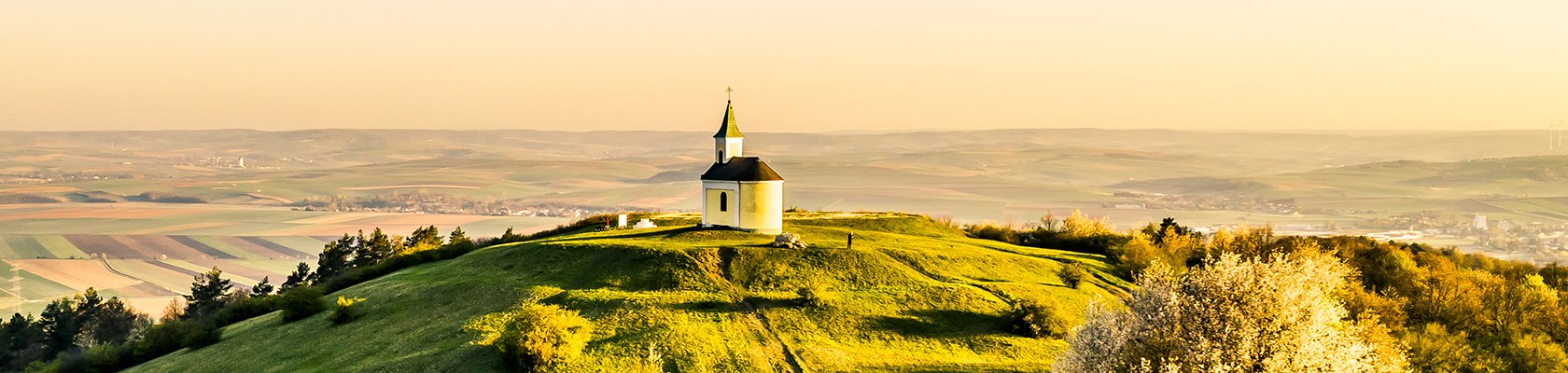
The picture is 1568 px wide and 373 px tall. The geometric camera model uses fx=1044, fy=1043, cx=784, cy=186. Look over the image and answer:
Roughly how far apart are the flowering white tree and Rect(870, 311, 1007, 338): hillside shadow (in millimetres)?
16336

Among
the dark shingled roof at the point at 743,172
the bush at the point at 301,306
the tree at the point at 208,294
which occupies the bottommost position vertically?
the tree at the point at 208,294

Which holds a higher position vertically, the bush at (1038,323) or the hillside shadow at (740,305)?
the hillside shadow at (740,305)

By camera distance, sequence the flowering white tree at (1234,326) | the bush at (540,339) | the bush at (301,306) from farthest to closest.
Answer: the bush at (301,306), the bush at (540,339), the flowering white tree at (1234,326)

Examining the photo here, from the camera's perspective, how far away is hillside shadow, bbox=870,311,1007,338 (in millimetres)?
53031

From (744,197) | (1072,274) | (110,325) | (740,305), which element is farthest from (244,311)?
(1072,274)

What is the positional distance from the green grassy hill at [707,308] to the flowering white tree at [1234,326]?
12.5 meters

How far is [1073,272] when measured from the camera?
2694 inches

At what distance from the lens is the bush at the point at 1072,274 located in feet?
219

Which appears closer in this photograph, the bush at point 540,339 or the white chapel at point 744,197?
the bush at point 540,339

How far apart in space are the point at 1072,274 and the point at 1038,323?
51.2 feet

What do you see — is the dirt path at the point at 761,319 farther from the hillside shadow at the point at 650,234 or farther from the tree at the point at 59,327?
the tree at the point at 59,327

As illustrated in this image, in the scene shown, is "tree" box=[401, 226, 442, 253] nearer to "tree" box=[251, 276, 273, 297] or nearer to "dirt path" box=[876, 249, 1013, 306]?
"tree" box=[251, 276, 273, 297]

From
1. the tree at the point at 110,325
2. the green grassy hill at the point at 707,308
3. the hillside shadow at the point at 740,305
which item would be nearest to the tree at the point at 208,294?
the tree at the point at 110,325

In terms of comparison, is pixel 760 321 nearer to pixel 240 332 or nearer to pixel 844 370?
pixel 844 370
